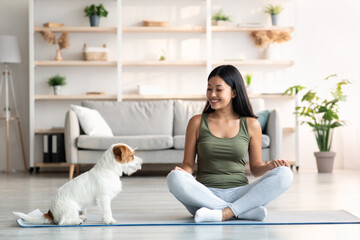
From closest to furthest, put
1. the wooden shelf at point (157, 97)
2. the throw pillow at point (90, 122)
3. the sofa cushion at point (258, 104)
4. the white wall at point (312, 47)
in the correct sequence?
the throw pillow at point (90, 122) < the sofa cushion at point (258, 104) < the wooden shelf at point (157, 97) < the white wall at point (312, 47)

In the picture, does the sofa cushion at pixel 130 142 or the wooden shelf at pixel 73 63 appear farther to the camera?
the wooden shelf at pixel 73 63

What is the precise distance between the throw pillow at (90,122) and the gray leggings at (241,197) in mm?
2962

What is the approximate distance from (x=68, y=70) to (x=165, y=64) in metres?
1.17

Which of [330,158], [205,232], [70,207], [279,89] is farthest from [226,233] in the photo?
[279,89]

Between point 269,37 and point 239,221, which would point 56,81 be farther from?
point 239,221

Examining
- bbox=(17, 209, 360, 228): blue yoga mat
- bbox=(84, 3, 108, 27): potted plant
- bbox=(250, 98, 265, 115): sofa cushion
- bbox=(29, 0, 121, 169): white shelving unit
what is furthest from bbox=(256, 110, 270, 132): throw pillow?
bbox=(17, 209, 360, 228): blue yoga mat

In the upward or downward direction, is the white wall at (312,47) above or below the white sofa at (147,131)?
above

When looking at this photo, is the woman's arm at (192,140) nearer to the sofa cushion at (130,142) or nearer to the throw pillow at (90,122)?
the sofa cushion at (130,142)

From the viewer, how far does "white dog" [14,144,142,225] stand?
96.9 inches

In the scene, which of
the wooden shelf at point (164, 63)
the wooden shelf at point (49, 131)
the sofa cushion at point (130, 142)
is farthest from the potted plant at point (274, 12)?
the wooden shelf at point (49, 131)

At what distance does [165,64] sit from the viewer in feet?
20.5

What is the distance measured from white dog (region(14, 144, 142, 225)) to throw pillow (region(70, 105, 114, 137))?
113 inches

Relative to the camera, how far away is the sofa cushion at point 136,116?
5.86 meters

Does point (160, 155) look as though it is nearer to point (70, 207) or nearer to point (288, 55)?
point (288, 55)
